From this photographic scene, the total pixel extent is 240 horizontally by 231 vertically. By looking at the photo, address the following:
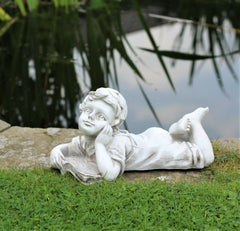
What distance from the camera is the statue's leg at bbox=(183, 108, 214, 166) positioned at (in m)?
3.54

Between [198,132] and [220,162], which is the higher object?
[198,132]

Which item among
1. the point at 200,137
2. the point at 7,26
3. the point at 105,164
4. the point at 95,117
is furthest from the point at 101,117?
the point at 7,26

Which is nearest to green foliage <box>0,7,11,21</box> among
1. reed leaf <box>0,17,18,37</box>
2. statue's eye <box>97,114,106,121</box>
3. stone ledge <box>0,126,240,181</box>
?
reed leaf <box>0,17,18,37</box>

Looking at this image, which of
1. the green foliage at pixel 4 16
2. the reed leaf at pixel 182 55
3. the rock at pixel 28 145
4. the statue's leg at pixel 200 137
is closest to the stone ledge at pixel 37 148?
→ the rock at pixel 28 145

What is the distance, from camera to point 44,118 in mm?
5535

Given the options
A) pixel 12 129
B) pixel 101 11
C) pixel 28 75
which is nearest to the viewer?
pixel 12 129

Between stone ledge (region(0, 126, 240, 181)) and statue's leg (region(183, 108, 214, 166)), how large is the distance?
173 millimetres

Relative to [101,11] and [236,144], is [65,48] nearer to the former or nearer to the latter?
[101,11]

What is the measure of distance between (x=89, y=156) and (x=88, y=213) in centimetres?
64

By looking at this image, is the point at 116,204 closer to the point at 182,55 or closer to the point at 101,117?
the point at 101,117

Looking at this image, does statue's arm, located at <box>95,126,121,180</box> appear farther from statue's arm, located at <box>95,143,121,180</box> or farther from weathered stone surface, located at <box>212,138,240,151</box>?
weathered stone surface, located at <box>212,138,240,151</box>

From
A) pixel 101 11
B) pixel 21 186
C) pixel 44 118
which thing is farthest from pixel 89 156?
pixel 101 11

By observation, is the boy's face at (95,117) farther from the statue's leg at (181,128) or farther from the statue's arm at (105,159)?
the statue's leg at (181,128)

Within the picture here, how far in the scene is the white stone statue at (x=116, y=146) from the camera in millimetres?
3292
